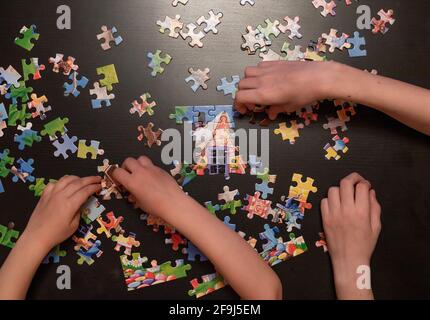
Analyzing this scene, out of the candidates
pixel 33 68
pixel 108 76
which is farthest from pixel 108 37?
pixel 33 68

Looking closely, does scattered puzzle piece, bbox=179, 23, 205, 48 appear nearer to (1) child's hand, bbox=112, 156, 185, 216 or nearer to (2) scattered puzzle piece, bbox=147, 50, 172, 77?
(2) scattered puzzle piece, bbox=147, 50, 172, 77

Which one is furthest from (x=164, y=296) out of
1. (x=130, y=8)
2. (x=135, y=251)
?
(x=130, y=8)

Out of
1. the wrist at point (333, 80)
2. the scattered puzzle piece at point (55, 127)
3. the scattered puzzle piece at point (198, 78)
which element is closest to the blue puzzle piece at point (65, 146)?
the scattered puzzle piece at point (55, 127)

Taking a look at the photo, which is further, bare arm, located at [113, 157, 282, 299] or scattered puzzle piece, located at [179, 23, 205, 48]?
scattered puzzle piece, located at [179, 23, 205, 48]

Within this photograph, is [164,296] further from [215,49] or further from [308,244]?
[215,49]

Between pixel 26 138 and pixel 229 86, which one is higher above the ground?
pixel 229 86

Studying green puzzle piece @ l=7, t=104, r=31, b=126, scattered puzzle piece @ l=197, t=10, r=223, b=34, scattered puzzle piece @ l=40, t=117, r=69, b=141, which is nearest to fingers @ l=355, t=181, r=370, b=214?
scattered puzzle piece @ l=197, t=10, r=223, b=34

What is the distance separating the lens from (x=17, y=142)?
1.20 m

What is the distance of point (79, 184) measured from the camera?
116cm

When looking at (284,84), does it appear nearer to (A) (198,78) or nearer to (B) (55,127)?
(A) (198,78)

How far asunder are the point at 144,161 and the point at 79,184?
174 millimetres

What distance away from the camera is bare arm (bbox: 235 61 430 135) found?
3.70 ft

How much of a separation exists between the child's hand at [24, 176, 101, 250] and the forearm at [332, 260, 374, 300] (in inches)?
26.2
